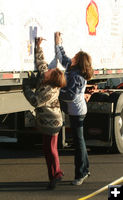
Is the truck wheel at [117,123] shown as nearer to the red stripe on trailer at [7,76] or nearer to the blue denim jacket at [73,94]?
the blue denim jacket at [73,94]

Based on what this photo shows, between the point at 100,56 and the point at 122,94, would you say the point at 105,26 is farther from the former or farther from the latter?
the point at 122,94

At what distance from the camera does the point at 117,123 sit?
10805 mm

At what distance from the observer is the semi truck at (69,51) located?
26.5ft

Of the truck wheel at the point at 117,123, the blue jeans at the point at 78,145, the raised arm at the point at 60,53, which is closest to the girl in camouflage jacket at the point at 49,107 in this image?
the blue jeans at the point at 78,145

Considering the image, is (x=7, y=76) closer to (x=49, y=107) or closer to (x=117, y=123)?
(x=49, y=107)

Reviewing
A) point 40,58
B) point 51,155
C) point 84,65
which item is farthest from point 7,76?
point 51,155

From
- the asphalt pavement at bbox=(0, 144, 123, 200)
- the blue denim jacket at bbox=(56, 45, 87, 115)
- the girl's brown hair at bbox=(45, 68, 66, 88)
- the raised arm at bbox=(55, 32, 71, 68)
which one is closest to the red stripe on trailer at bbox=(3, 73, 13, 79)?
the girl's brown hair at bbox=(45, 68, 66, 88)

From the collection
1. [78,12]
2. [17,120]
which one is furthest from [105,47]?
[17,120]

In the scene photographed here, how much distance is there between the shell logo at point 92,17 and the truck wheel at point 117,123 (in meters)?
1.27

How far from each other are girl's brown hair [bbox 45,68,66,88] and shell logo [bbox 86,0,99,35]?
2.87 m

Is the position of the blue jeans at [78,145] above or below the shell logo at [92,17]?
below

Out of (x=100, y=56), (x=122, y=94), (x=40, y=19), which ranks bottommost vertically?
(x=122, y=94)

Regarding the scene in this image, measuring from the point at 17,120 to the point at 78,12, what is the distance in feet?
7.51

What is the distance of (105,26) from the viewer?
11.2 m
